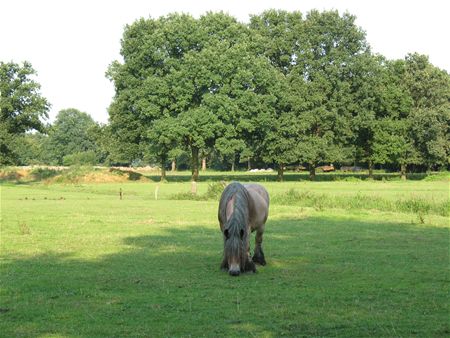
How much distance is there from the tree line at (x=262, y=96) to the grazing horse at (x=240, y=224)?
2155 inches

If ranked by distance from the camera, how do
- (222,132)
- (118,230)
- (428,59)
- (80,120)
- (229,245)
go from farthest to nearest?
(80,120), (428,59), (222,132), (118,230), (229,245)

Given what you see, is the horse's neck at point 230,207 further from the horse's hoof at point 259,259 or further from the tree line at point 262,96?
the tree line at point 262,96

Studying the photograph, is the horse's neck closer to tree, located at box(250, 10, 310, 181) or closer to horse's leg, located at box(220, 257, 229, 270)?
horse's leg, located at box(220, 257, 229, 270)

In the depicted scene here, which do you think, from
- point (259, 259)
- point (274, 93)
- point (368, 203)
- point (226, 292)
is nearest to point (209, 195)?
point (368, 203)

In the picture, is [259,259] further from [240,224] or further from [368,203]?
[368,203]

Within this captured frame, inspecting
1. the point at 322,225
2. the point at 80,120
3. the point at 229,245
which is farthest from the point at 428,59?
the point at 80,120

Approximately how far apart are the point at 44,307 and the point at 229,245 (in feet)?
15.6

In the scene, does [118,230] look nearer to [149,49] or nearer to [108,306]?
[108,306]

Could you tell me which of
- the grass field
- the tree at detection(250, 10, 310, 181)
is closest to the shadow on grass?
the grass field

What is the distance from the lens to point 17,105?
75250mm

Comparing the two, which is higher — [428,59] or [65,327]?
[428,59]

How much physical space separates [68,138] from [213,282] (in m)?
167

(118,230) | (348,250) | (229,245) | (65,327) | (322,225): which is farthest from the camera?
(322,225)

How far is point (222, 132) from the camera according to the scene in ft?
240
